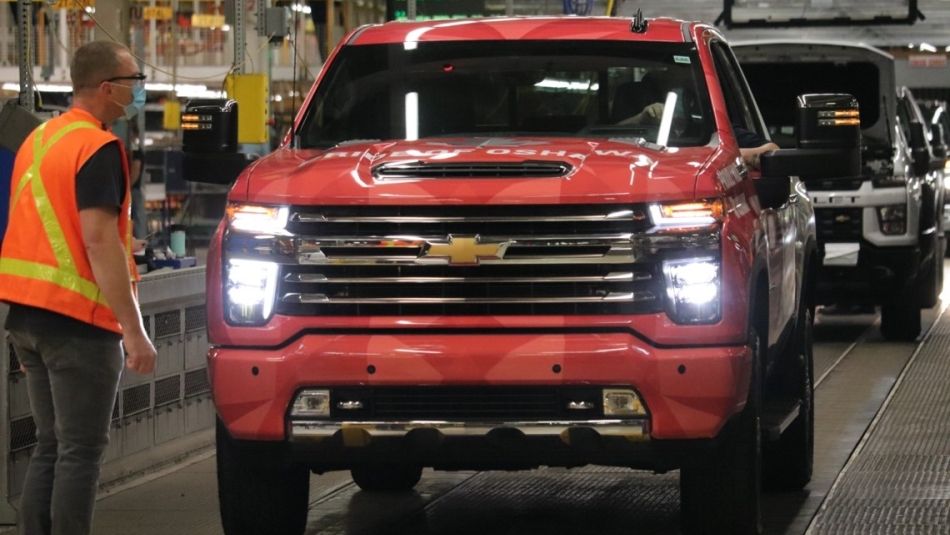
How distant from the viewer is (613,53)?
8531 millimetres

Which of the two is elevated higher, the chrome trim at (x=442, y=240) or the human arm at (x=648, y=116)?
the human arm at (x=648, y=116)

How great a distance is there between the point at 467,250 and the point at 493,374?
1.49 feet

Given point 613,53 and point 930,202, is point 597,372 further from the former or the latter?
point 930,202

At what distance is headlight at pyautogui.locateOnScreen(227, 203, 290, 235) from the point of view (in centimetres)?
712

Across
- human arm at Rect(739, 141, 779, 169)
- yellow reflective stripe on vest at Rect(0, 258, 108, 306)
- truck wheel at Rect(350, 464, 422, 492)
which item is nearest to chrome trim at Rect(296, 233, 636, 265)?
yellow reflective stripe on vest at Rect(0, 258, 108, 306)

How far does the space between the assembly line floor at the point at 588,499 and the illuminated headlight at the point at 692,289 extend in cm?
165

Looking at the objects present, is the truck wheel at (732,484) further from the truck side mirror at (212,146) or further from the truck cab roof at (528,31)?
the truck side mirror at (212,146)

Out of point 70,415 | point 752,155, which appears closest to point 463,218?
point 70,415

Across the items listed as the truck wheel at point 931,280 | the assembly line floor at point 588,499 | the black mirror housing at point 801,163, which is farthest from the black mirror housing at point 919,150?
the black mirror housing at point 801,163

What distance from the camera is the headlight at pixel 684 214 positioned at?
697 cm

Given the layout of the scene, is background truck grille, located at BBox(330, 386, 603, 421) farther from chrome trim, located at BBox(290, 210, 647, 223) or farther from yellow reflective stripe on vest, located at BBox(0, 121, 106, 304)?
yellow reflective stripe on vest, located at BBox(0, 121, 106, 304)

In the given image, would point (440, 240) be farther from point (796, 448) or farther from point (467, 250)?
point (796, 448)

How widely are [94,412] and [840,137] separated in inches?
129

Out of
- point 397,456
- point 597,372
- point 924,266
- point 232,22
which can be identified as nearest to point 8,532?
point 397,456
